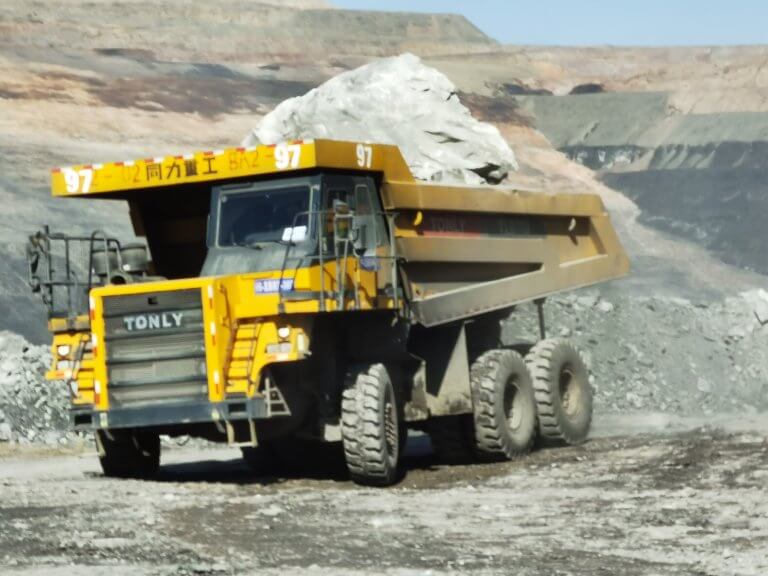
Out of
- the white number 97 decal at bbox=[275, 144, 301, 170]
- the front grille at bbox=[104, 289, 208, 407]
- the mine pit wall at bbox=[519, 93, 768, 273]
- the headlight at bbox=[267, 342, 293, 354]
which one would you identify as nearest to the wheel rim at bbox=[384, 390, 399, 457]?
the headlight at bbox=[267, 342, 293, 354]

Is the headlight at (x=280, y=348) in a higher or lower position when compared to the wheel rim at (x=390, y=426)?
higher

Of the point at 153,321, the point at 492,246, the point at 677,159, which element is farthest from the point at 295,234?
the point at 677,159

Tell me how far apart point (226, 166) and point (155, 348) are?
173 centimetres

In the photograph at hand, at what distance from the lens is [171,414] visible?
42.4 ft

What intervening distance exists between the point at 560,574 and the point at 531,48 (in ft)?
194

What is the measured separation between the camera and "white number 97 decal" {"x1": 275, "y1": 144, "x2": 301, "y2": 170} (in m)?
13.2

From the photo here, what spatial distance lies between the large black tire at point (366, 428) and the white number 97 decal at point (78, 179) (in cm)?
294

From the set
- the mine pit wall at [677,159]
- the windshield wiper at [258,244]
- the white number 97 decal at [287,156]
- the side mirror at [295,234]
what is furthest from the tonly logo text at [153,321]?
the mine pit wall at [677,159]

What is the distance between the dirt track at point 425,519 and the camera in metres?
9.02

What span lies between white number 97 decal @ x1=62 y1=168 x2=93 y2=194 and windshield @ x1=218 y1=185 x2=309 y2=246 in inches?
50.6

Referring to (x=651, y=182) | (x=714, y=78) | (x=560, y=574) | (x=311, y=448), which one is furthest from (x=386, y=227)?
(x=714, y=78)

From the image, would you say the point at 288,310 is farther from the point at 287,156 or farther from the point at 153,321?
the point at 287,156

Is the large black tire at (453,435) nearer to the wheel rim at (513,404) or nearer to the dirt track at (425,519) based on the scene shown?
the dirt track at (425,519)

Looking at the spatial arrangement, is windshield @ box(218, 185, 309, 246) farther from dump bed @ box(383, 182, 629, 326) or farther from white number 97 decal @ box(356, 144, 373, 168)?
dump bed @ box(383, 182, 629, 326)
